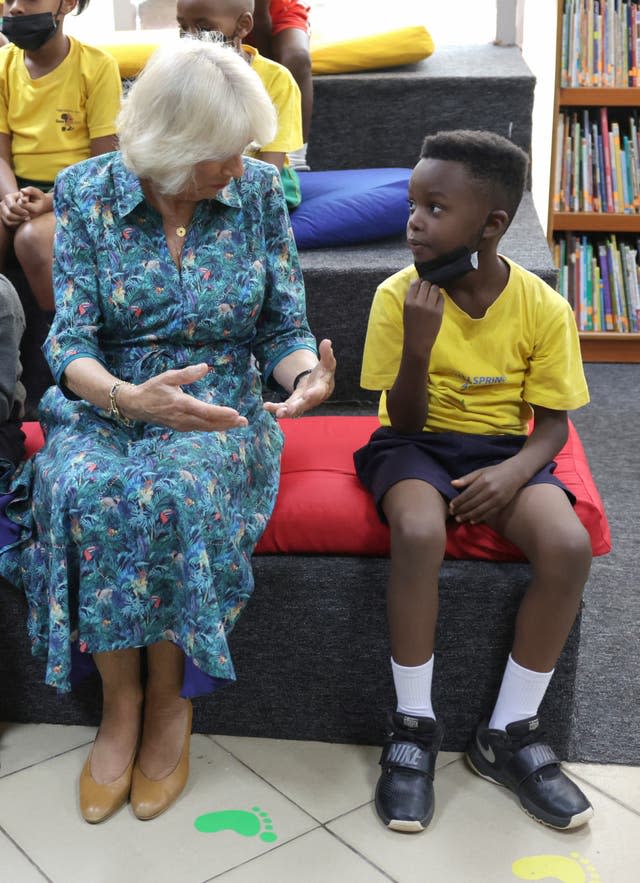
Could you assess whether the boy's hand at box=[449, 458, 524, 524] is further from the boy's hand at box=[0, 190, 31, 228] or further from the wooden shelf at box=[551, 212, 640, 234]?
the wooden shelf at box=[551, 212, 640, 234]

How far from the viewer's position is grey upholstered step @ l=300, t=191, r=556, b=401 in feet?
7.71

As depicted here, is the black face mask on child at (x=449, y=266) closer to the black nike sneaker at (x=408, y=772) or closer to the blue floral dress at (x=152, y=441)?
the blue floral dress at (x=152, y=441)

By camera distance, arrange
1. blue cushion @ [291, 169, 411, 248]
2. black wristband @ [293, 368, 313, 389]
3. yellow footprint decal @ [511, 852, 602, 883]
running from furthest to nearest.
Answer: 1. blue cushion @ [291, 169, 411, 248]
2. black wristband @ [293, 368, 313, 389]
3. yellow footprint decal @ [511, 852, 602, 883]

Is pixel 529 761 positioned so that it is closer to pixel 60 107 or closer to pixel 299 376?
pixel 299 376

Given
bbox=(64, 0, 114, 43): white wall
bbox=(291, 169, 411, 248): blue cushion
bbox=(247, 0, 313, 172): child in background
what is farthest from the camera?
bbox=(64, 0, 114, 43): white wall

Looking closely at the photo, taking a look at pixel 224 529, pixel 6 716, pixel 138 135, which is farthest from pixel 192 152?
pixel 6 716

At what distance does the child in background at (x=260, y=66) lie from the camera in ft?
7.43

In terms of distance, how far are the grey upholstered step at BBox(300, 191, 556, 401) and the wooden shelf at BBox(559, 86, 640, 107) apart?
851 mm

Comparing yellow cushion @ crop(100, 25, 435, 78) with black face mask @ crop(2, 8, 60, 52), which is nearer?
black face mask @ crop(2, 8, 60, 52)

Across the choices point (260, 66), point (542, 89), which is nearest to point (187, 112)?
point (260, 66)

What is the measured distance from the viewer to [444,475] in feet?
5.36

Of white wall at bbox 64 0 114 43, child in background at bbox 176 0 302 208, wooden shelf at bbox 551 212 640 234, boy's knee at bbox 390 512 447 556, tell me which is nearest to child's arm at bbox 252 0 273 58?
child in background at bbox 176 0 302 208

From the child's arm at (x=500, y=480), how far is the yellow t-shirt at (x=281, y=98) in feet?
3.46

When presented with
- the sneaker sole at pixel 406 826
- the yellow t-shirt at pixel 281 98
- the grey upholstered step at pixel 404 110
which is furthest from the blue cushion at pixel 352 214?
the sneaker sole at pixel 406 826
